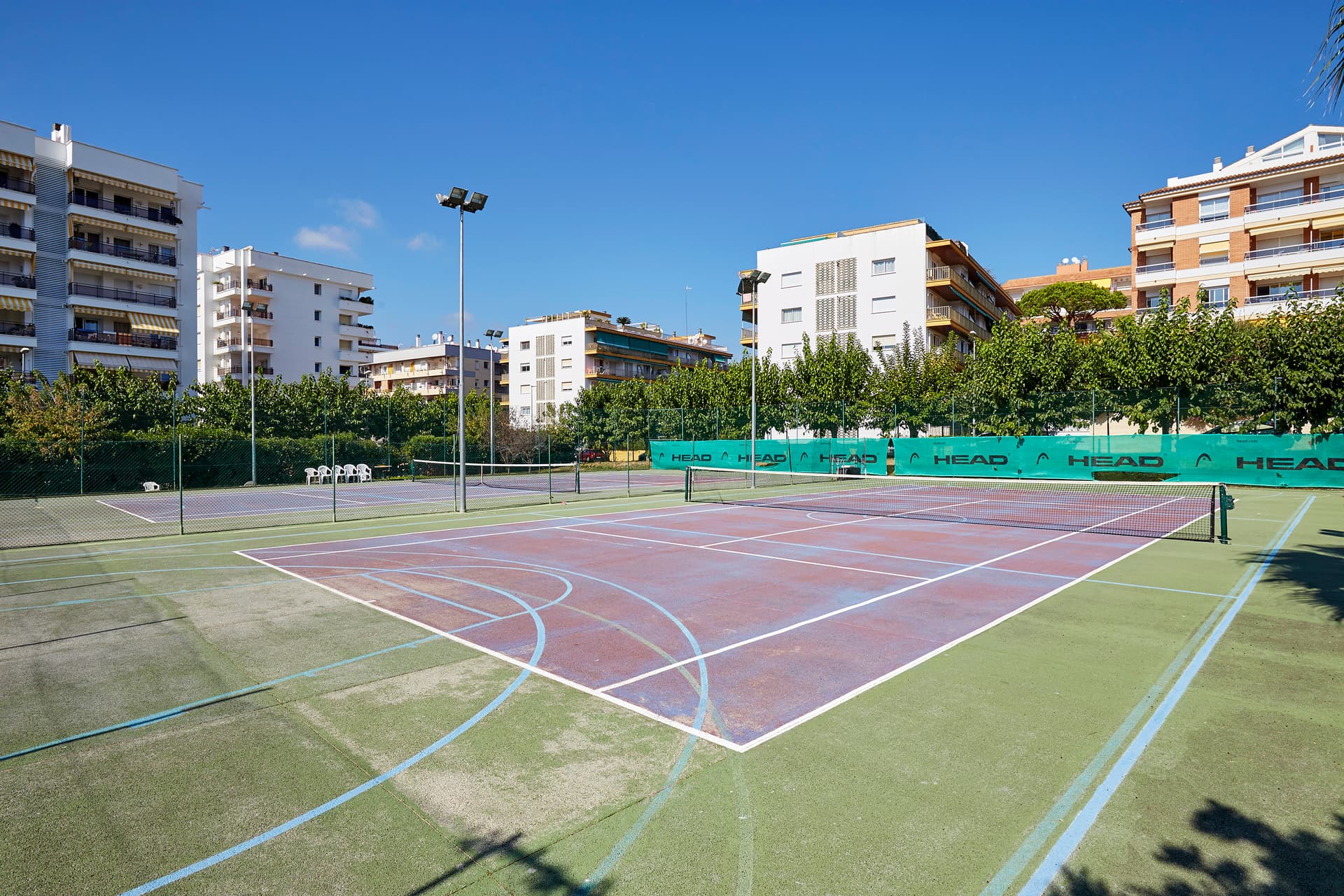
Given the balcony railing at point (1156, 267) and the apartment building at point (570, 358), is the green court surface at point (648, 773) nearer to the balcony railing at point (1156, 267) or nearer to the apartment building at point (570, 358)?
the balcony railing at point (1156, 267)

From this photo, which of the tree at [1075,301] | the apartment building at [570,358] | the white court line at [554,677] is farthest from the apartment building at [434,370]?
the white court line at [554,677]

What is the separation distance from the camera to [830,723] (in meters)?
5.93

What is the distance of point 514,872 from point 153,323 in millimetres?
67139

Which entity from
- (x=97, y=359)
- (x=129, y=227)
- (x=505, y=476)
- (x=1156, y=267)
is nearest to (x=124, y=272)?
(x=129, y=227)

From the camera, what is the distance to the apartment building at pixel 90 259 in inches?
1966

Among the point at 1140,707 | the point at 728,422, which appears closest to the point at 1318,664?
the point at 1140,707

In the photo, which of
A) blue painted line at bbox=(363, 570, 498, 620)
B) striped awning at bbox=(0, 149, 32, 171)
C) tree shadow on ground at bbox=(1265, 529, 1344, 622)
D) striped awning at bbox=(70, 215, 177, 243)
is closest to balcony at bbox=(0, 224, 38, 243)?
striped awning at bbox=(70, 215, 177, 243)

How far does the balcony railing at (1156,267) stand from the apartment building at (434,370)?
2978 inches

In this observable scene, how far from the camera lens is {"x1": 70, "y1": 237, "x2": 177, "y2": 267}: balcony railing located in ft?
176

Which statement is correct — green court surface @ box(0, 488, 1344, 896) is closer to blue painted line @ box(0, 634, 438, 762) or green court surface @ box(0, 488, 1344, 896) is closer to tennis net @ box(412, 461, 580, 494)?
blue painted line @ box(0, 634, 438, 762)

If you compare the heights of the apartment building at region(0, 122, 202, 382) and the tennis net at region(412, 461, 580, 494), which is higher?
the apartment building at region(0, 122, 202, 382)

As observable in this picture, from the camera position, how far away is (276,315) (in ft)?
244

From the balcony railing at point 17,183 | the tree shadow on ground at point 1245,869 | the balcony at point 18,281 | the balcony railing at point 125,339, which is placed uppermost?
the balcony railing at point 17,183

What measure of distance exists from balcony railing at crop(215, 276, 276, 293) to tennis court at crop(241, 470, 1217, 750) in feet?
225
